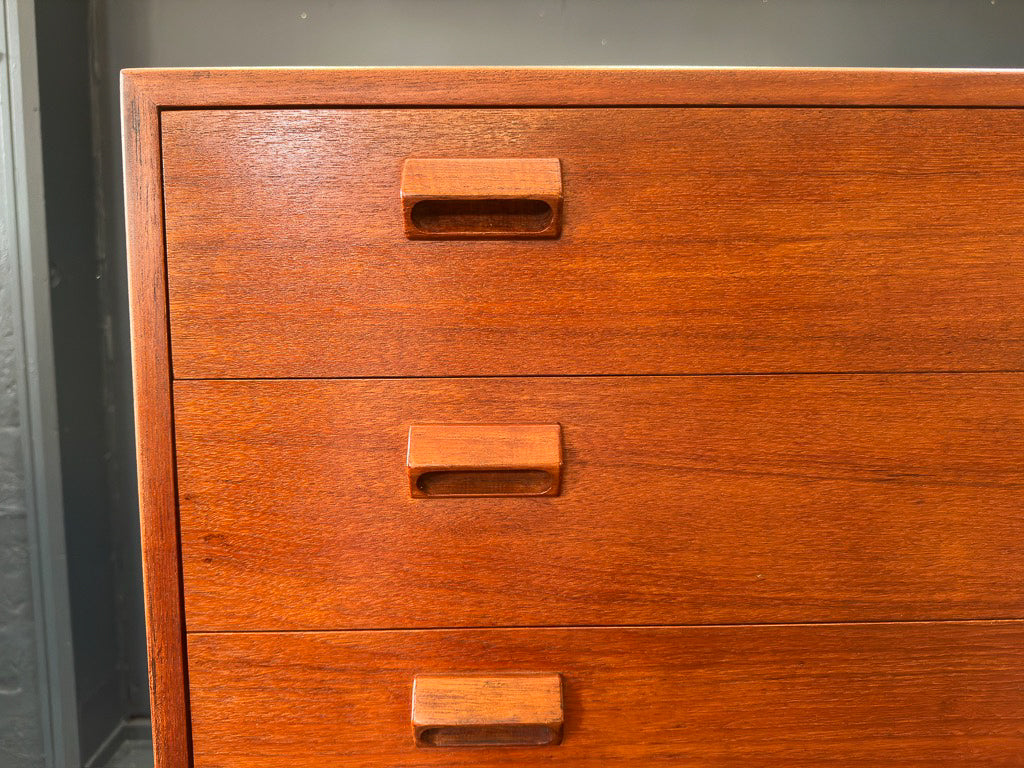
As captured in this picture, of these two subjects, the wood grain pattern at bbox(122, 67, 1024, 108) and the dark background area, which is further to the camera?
the dark background area

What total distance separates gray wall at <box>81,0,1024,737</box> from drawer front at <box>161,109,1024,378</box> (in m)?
0.49

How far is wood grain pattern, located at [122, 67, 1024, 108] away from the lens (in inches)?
19.5

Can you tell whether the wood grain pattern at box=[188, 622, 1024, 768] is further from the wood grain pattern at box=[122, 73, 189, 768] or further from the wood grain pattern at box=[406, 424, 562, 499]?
the wood grain pattern at box=[406, 424, 562, 499]

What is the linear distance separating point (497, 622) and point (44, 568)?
697 mm

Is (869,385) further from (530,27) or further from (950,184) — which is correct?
(530,27)

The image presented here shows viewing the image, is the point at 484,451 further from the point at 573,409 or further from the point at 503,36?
the point at 503,36

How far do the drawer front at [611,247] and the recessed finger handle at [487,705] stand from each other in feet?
0.82

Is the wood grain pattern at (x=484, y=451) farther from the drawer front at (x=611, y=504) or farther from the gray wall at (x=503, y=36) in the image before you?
the gray wall at (x=503, y=36)

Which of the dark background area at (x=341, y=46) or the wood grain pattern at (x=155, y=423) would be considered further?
the dark background area at (x=341, y=46)

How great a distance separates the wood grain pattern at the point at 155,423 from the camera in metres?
0.50

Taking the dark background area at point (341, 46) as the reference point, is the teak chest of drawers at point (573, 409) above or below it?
below

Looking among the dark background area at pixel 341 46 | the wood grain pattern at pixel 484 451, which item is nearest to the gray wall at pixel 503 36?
the dark background area at pixel 341 46

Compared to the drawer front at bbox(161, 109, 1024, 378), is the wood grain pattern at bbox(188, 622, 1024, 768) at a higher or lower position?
lower

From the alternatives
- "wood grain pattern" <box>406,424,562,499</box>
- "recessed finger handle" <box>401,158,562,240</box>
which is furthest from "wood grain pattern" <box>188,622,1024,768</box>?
"recessed finger handle" <box>401,158,562,240</box>
